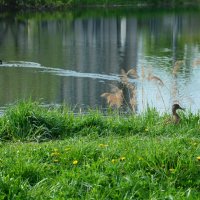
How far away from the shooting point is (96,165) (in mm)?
6082

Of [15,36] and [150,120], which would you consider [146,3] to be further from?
[150,120]

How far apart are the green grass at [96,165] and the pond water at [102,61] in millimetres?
2557

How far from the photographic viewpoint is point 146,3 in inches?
3231

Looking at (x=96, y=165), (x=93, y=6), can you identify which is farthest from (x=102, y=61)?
(x=93, y=6)

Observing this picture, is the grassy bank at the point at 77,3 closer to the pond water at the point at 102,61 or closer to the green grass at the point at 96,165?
the pond water at the point at 102,61

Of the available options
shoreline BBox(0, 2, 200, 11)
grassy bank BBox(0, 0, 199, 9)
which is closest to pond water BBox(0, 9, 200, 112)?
grassy bank BBox(0, 0, 199, 9)

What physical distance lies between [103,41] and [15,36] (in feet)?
23.9

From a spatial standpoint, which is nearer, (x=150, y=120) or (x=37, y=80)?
(x=150, y=120)

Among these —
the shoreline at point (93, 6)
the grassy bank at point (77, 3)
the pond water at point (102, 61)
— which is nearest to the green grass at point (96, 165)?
the pond water at point (102, 61)

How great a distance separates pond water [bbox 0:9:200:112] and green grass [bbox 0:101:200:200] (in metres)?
2.56

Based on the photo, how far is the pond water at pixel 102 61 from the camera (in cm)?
1927

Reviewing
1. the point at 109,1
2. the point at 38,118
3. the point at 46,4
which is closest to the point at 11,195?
the point at 38,118

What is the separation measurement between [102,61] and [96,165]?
2525 cm

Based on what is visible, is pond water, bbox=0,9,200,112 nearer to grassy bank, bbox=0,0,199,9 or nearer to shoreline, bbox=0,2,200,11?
grassy bank, bbox=0,0,199,9
